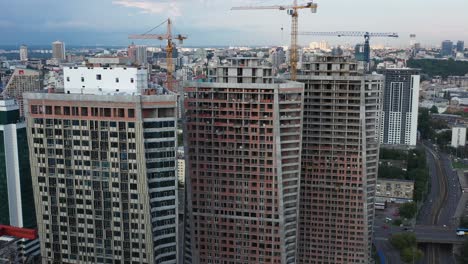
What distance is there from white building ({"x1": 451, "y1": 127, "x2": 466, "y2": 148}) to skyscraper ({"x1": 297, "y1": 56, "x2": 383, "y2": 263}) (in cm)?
4569

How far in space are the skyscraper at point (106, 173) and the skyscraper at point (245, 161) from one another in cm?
420

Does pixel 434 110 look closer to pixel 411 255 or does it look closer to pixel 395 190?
pixel 395 190

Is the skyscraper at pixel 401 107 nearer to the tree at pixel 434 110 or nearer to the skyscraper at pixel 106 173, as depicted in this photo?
the tree at pixel 434 110

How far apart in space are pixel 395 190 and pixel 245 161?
31.9 m

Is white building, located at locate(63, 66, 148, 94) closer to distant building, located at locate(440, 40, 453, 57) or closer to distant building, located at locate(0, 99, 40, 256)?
distant building, located at locate(0, 99, 40, 256)

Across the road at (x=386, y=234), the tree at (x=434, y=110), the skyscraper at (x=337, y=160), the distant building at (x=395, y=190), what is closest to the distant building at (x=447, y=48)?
the tree at (x=434, y=110)

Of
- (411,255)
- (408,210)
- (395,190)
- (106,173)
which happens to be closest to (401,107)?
(395,190)

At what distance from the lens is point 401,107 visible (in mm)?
66312

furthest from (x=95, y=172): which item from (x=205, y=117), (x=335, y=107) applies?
(x=335, y=107)

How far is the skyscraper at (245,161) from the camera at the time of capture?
70.4 ft

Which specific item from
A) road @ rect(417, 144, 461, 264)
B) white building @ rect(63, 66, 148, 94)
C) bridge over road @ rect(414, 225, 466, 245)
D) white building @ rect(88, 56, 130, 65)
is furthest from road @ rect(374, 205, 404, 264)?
white building @ rect(88, 56, 130, 65)

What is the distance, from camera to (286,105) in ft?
70.1

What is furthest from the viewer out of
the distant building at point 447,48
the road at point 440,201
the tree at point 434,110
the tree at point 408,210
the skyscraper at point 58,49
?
the distant building at point 447,48

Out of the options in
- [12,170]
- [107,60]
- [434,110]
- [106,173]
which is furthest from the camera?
[434,110]
